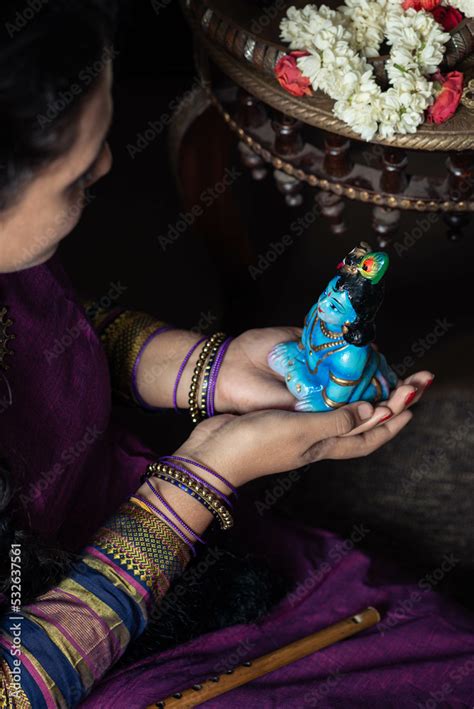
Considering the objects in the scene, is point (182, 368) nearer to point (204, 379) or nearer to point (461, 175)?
point (204, 379)

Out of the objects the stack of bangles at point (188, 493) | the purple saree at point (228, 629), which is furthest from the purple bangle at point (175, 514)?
the purple saree at point (228, 629)

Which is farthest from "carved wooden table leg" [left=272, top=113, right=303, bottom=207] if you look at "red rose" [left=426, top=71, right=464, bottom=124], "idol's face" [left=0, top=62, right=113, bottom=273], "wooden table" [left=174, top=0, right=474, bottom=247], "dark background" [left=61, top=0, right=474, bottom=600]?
"idol's face" [left=0, top=62, right=113, bottom=273]

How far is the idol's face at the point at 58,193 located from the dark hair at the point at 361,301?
13.2 inches

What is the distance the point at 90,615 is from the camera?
95cm

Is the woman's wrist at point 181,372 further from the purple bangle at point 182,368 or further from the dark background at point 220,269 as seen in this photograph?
the dark background at point 220,269

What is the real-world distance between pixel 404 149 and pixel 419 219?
987 mm

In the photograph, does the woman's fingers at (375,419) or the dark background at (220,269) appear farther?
the dark background at (220,269)

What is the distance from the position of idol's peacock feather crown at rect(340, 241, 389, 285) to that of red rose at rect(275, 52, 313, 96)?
0.37m

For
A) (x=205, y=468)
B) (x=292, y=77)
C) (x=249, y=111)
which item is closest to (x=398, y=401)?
(x=205, y=468)

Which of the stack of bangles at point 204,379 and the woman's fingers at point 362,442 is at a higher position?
the stack of bangles at point 204,379

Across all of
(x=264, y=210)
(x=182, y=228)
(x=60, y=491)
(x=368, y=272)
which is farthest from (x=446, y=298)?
(x=60, y=491)

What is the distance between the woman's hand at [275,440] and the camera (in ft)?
3.54

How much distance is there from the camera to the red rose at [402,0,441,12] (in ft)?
4.58

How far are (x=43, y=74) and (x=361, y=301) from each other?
20.1 inches
